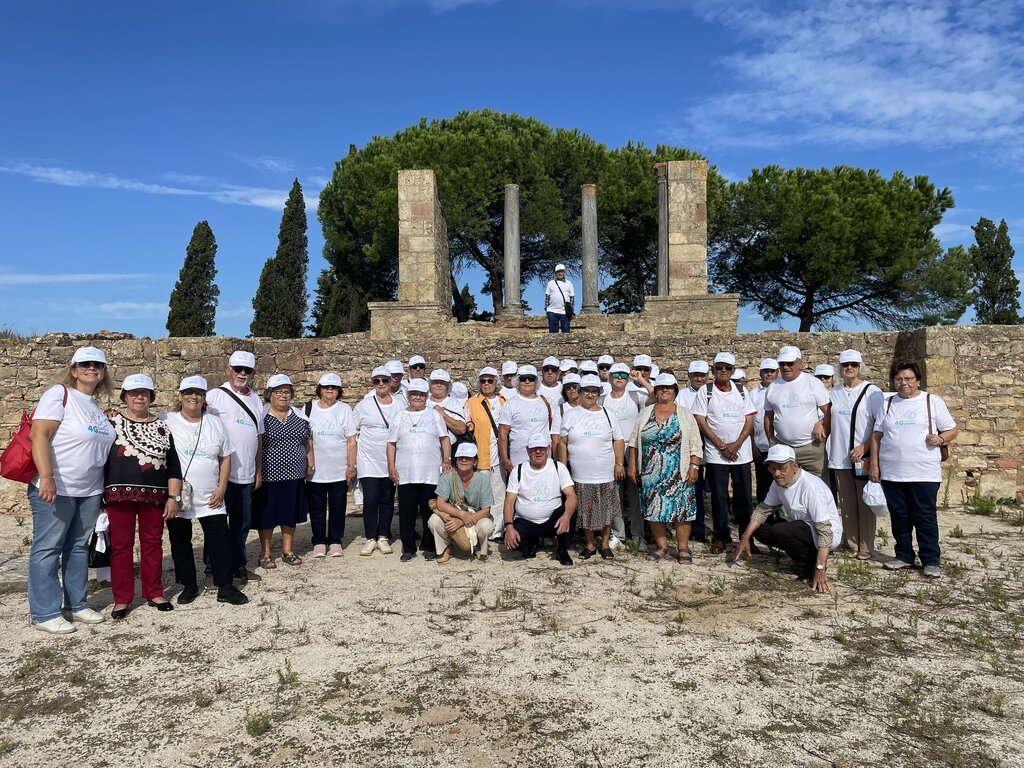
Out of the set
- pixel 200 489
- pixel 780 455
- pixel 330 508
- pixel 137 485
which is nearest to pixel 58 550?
pixel 137 485

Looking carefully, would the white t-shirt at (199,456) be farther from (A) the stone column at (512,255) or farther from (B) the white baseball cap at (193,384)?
(A) the stone column at (512,255)

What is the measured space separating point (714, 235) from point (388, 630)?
25415 millimetres

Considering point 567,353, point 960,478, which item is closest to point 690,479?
point 567,353

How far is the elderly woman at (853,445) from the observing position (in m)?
5.63

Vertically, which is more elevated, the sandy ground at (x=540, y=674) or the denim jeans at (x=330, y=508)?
the denim jeans at (x=330, y=508)

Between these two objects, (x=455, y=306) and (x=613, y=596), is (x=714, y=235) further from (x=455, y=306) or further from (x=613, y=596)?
(x=613, y=596)

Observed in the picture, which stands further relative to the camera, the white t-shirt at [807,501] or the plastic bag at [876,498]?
the plastic bag at [876,498]

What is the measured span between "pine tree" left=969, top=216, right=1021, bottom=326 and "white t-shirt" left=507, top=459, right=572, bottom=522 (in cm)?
3067

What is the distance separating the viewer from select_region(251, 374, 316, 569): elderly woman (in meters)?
5.60

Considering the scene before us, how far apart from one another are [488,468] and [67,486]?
10.6ft

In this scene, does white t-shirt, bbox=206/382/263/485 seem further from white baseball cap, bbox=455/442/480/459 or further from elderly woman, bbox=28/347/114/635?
white baseball cap, bbox=455/442/480/459

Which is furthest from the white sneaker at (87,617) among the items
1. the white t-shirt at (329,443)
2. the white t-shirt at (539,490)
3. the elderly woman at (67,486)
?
the white t-shirt at (539,490)

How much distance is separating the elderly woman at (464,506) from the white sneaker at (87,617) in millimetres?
2423

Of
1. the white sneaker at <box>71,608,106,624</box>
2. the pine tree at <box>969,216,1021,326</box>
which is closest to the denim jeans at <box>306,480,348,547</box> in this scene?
the white sneaker at <box>71,608,106,624</box>
